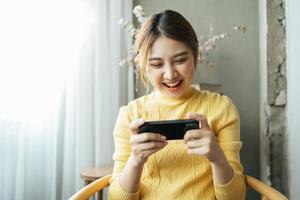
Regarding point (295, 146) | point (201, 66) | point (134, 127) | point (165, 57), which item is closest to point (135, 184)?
point (134, 127)

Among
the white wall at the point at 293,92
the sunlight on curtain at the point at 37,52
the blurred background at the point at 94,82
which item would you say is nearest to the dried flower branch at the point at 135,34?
the blurred background at the point at 94,82

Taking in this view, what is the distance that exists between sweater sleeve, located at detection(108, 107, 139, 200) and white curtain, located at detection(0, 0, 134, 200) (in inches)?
35.3

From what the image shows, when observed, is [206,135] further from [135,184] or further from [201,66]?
[201,66]

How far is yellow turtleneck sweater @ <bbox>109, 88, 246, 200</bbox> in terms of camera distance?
2.89 ft

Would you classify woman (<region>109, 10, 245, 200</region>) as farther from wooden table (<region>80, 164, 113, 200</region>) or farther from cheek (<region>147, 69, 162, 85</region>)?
wooden table (<region>80, 164, 113, 200</region>)

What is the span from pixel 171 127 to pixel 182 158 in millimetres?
166

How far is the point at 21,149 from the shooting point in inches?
66.9

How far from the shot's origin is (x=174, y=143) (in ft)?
3.06

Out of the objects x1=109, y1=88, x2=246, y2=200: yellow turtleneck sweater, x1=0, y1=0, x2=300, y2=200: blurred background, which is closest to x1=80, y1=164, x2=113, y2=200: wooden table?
x1=0, y1=0, x2=300, y2=200: blurred background

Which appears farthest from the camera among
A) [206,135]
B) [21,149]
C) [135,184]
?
[21,149]

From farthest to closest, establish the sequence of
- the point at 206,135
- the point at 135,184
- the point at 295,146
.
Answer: the point at 295,146 → the point at 135,184 → the point at 206,135

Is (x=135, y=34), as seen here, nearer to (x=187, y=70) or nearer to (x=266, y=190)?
(x=187, y=70)

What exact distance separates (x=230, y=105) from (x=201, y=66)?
43.3 inches

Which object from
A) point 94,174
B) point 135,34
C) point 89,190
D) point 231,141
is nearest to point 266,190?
point 231,141
